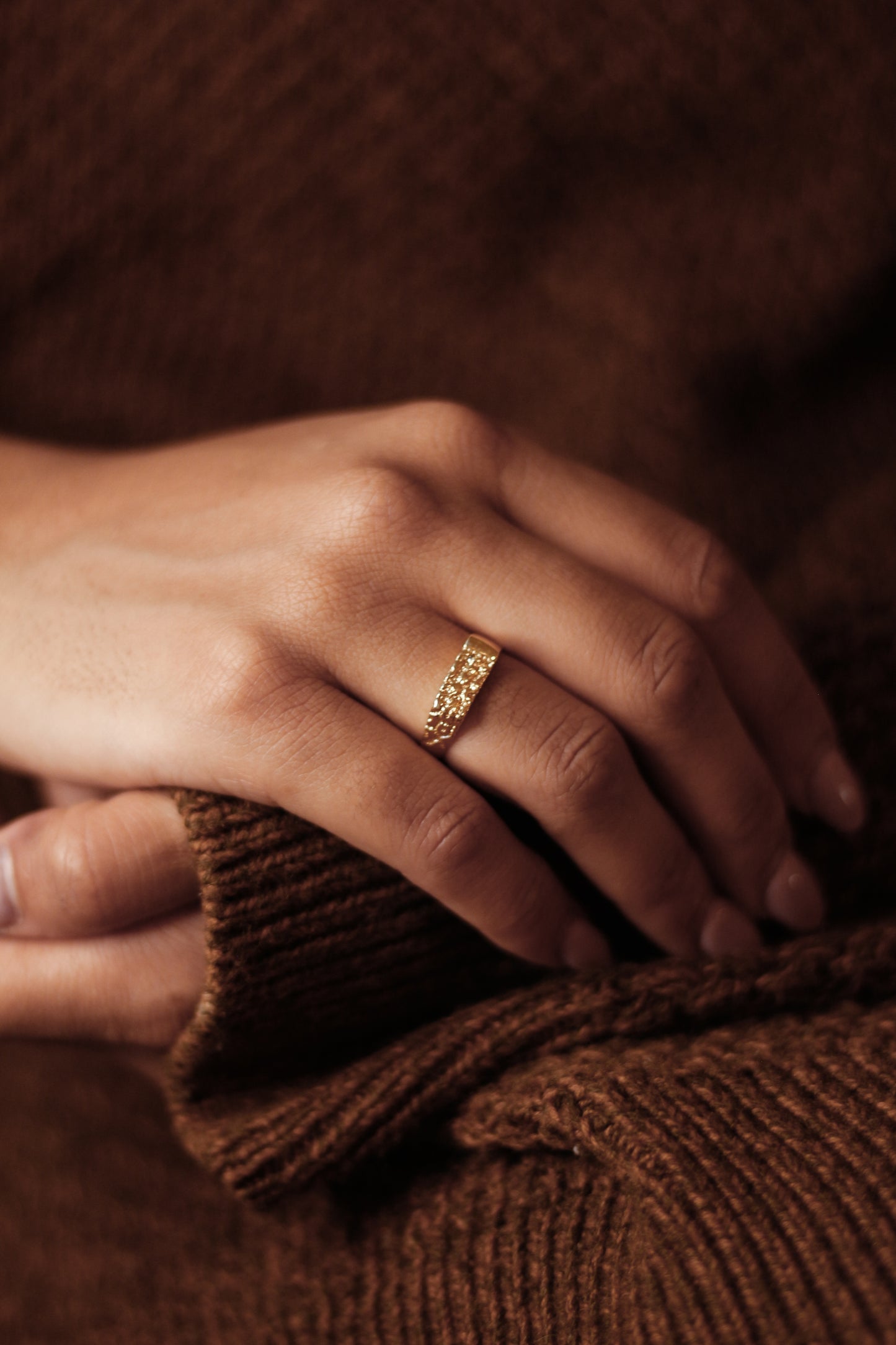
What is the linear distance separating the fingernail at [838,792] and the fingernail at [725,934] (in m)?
0.11

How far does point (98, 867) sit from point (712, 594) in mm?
456

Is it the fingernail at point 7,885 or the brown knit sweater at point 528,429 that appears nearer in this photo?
the brown knit sweater at point 528,429

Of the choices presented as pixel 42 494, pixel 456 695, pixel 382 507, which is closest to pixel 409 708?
pixel 456 695

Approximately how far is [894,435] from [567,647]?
49cm

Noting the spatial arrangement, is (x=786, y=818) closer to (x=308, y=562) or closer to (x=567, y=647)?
(x=567, y=647)

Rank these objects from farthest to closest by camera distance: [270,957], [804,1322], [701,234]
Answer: [701,234] → [270,957] → [804,1322]

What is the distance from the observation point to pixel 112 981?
0.71 metres

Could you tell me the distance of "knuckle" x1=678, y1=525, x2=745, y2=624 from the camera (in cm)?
72

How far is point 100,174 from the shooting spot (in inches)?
37.7

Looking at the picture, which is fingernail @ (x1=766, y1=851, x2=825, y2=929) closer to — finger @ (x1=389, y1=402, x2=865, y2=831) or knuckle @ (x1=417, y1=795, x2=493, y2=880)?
finger @ (x1=389, y1=402, x2=865, y2=831)

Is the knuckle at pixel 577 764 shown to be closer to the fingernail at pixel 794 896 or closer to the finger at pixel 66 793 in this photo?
the fingernail at pixel 794 896

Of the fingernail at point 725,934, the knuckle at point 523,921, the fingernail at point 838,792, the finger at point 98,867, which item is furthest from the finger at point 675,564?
the finger at point 98,867

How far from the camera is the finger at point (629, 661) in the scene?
67 centimetres

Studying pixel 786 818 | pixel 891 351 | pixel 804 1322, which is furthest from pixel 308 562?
pixel 891 351
